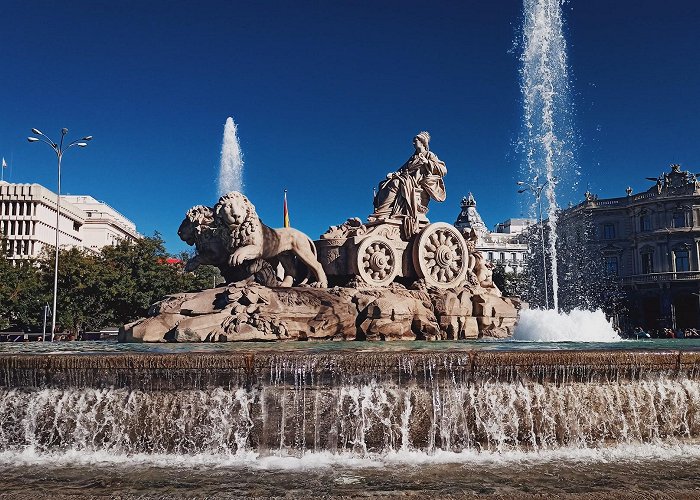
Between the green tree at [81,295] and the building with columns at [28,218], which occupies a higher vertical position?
the building with columns at [28,218]

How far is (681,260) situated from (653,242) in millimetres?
3203

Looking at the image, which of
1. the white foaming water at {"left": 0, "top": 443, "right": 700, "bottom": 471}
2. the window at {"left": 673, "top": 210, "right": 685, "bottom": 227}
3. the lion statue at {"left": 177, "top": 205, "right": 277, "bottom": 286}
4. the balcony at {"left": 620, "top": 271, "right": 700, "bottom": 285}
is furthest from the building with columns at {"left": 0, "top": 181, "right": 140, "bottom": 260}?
the white foaming water at {"left": 0, "top": 443, "right": 700, "bottom": 471}

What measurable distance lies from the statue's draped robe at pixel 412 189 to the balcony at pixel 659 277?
5194 centimetres

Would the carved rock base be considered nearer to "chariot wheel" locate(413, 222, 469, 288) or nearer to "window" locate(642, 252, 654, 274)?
"chariot wheel" locate(413, 222, 469, 288)

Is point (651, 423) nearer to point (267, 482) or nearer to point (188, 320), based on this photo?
point (267, 482)

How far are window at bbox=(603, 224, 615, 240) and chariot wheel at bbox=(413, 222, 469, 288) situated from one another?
57.0 metres

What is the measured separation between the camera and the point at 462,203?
4358 inches

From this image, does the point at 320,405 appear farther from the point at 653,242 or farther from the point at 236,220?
the point at 653,242

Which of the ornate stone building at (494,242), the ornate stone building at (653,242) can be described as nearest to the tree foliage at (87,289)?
the ornate stone building at (653,242)

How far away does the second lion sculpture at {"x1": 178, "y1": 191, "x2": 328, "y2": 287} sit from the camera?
14.2m

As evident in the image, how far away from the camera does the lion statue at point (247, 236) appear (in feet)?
46.4

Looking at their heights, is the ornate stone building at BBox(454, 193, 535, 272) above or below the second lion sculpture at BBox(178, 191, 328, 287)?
above

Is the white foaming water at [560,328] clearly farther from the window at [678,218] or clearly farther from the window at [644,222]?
the window at [644,222]

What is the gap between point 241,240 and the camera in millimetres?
14312
